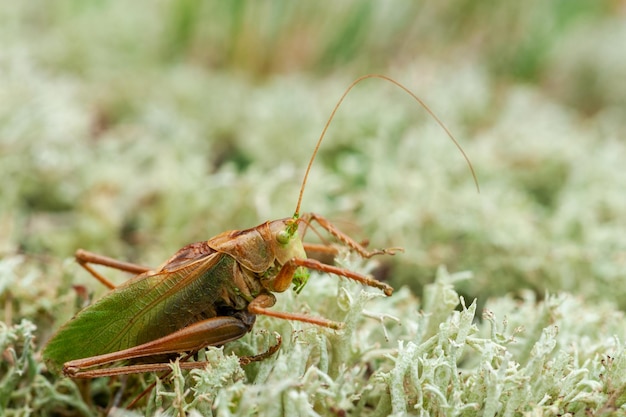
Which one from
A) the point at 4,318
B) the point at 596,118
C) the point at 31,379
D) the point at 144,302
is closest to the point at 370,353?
the point at 144,302

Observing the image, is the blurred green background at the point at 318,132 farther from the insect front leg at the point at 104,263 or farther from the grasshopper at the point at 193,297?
the grasshopper at the point at 193,297

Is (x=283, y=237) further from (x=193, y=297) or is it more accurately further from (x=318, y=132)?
(x=318, y=132)

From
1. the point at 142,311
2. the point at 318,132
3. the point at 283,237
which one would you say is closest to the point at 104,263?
the point at 142,311

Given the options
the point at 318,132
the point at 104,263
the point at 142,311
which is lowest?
the point at 142,311

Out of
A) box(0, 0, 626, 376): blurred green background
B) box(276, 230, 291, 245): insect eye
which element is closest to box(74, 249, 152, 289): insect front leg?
box(0, 0, 626, 376): blurred green background

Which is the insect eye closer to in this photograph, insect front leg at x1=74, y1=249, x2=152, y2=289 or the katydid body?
the katydid body

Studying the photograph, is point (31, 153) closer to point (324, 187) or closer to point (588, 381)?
point (324, 187)
